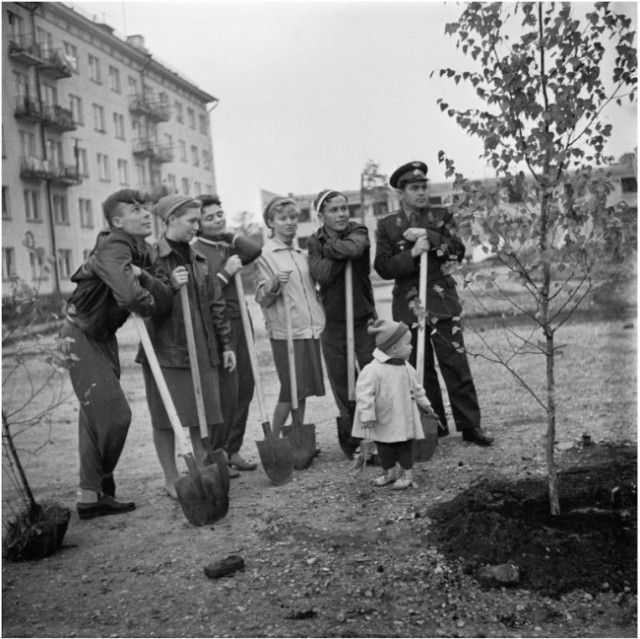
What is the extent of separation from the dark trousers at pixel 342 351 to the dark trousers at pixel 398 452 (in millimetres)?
866

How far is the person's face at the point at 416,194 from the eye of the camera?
18.0 ft

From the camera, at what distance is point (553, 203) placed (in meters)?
3.85

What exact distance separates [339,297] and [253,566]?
2.25 metres

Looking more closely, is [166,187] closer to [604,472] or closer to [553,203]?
[553,203]

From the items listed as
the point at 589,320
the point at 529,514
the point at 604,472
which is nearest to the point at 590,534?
the point at 529,514

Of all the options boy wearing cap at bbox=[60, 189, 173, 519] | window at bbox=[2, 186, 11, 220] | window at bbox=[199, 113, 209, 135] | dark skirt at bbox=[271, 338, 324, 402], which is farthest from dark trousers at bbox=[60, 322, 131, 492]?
window at bbox=[199, 113, 209, 135]

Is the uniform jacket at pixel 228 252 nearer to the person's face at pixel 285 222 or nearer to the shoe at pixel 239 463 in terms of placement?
the person's face at pixel 285 222

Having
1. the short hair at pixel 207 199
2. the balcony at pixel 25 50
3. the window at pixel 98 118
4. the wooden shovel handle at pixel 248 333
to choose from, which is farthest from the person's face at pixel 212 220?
the balcony at pixel 25 50

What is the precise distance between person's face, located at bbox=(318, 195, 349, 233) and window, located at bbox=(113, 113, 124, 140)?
1.53 meters

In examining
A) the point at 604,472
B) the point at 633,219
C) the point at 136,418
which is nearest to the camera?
the point at 633,219

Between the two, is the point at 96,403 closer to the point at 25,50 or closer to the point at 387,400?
the point at 387,400

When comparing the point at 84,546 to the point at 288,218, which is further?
the point at 288,218

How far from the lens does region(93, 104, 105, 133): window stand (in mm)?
5312

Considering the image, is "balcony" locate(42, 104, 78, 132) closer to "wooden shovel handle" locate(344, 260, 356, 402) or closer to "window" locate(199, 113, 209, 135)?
"window" locate(199, 113, 209, 135)
